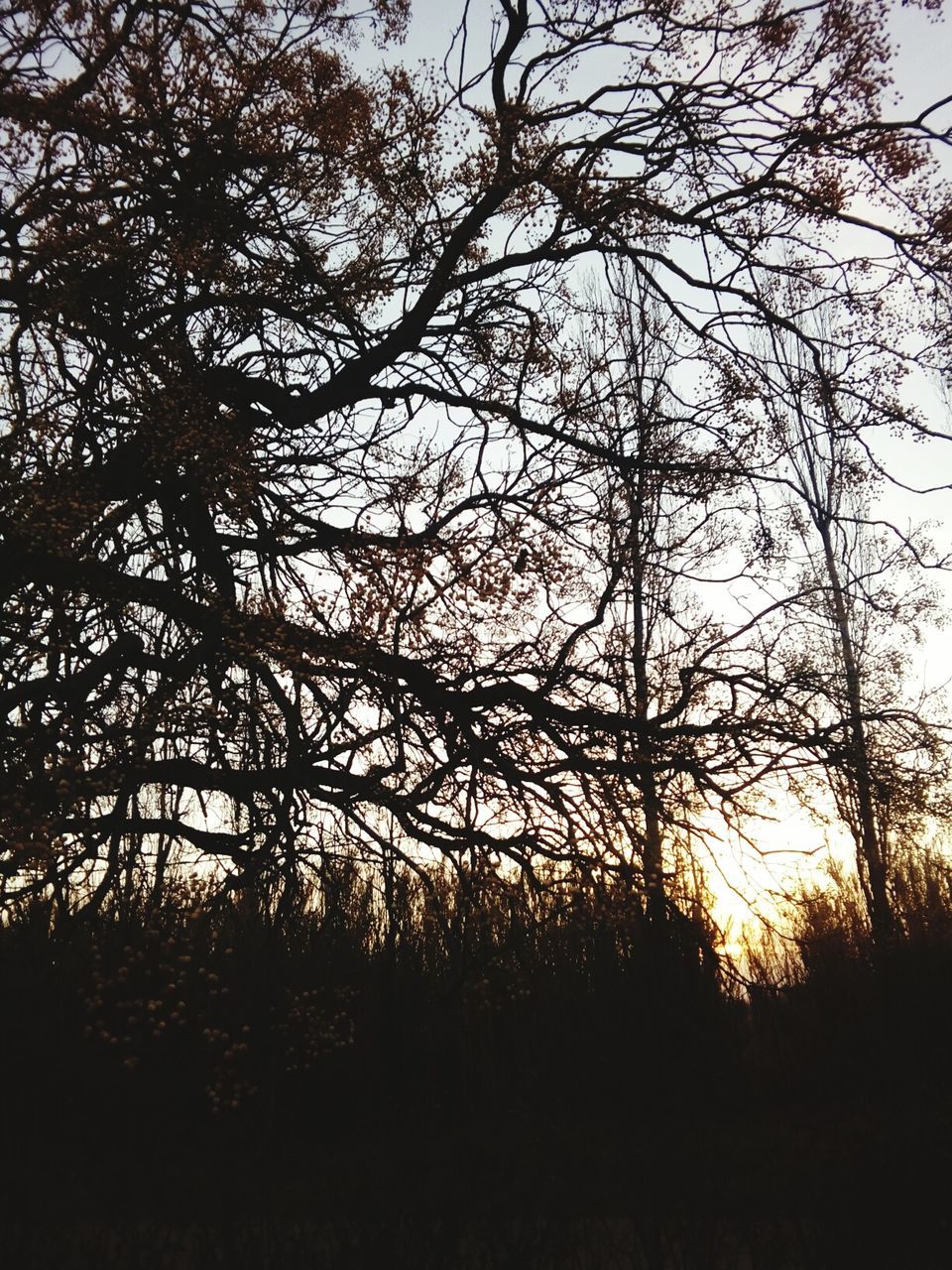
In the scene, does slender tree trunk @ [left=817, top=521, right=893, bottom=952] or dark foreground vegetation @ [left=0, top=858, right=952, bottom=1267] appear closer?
dark foreground vegetation @ [left=0, top=858, right=952, bottom=1267]

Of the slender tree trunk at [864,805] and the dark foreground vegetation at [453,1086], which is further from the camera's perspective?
the slender tree trunk at [864,805]

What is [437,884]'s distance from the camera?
7027 millimetres

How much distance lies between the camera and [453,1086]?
7.36 meters

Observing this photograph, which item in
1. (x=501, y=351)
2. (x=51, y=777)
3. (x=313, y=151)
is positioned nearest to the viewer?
(x=51, y=777)

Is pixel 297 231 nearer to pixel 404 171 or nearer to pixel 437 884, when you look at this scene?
pixel 404 171

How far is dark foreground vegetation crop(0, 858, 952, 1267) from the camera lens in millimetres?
4246

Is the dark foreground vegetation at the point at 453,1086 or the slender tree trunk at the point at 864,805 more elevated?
the slender tree trunk at the point at 864,805

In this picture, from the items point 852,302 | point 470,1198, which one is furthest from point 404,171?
point 470,1198

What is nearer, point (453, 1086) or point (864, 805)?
point (453, 1086)

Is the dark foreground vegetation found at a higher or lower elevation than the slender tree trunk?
lower

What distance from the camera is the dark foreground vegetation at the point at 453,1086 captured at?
425 centimetres

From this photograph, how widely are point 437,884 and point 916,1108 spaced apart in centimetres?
380

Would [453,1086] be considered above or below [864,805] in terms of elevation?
below

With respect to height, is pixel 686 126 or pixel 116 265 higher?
pixel 686 126
